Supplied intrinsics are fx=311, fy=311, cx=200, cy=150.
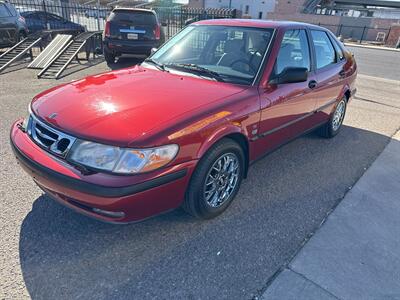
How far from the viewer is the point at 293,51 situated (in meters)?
3.57

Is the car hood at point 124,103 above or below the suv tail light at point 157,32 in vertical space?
above

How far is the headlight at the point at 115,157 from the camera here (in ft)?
6.93

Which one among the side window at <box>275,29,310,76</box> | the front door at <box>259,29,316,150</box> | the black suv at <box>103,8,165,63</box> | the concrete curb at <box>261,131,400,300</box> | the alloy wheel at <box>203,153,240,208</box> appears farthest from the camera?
the black suv at <box>103,8,165,63</box>

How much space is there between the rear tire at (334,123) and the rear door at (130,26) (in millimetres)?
6240

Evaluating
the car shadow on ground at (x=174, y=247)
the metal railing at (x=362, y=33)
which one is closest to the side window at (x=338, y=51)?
the car shadow on ground at (x=174, y=247)

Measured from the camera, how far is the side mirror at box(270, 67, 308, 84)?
305cm

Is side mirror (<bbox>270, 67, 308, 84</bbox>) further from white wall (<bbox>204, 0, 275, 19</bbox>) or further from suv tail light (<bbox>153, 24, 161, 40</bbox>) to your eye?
white wall (<bbox>204, 0, 275, 19</bbox>)

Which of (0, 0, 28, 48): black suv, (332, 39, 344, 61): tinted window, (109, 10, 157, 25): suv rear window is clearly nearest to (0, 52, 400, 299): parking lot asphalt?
(332, 39, 344, 61): tinted window

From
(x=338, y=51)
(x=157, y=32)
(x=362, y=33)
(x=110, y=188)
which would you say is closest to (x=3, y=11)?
(x=157, y=32)

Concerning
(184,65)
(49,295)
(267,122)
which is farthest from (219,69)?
(49,295)

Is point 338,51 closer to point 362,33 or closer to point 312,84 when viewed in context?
point 312,84

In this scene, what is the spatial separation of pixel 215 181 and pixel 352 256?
1.27 meters

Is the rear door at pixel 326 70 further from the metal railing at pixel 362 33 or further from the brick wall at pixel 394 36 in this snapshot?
the metal railing at pixel 362 33

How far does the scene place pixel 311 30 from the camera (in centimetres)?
409
